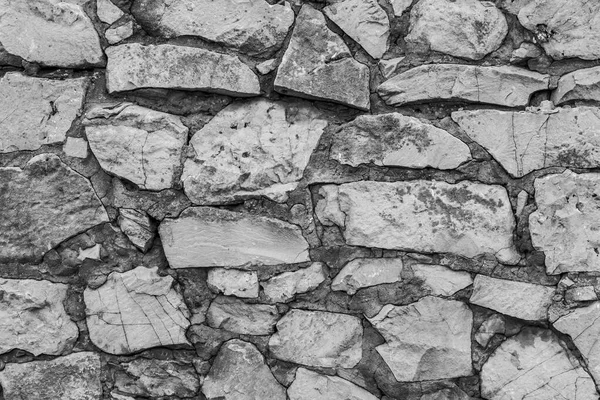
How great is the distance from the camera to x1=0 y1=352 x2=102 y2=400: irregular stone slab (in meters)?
1.64

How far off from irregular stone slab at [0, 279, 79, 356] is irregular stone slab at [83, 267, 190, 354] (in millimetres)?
75

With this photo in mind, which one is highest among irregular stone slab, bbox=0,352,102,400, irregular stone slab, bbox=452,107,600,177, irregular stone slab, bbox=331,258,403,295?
irregular stone slab, bbox=452,107,600,177

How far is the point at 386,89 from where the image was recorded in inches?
65.4

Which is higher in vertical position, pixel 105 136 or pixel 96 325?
pixel 105 136

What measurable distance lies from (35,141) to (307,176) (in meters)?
0.70

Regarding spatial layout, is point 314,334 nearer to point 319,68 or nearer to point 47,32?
point 319,68

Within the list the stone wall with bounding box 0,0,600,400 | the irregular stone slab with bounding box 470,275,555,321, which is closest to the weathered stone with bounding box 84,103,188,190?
the stone wall with bounding box 0,0,600,400

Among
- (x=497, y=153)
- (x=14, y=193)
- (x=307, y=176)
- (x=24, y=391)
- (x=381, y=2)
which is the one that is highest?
(x=381, y=2)

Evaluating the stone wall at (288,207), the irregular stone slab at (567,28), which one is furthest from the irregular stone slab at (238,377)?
the irregular stone slab at (567,28)

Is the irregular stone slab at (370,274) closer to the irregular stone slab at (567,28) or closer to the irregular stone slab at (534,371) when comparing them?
the irregular stone slab at (534,371)

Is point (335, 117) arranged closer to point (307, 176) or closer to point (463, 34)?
point (307, 176)

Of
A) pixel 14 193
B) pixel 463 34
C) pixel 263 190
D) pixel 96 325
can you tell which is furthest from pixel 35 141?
pixel 463 34

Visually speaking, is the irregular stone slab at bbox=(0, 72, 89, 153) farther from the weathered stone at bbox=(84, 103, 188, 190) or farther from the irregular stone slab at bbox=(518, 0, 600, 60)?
the irregular stone slab at bbox=(518, 0, 600, 60)

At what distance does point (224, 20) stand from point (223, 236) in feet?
1.81
